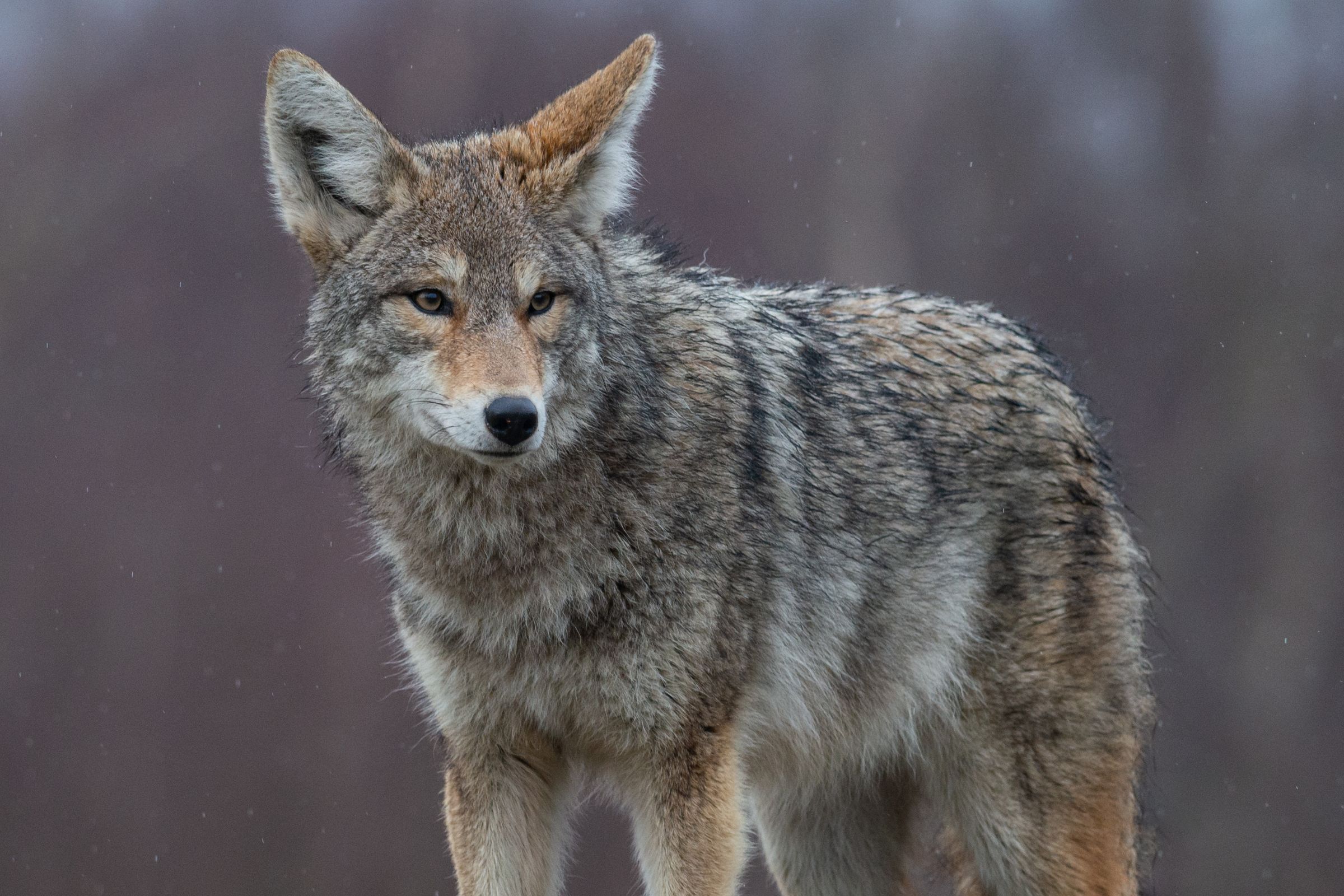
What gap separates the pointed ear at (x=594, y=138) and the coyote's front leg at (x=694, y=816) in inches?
51.5

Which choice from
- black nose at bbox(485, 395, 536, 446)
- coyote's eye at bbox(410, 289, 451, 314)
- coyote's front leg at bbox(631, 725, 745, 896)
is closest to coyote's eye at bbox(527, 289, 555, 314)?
coyote's eye at bbox(410, 289, 451, 314)

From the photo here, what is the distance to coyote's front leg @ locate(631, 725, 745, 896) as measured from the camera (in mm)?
3383

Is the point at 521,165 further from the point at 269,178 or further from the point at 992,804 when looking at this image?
the point at 992,804

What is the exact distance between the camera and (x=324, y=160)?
3.31m

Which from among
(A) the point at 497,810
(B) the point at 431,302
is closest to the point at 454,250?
(B) the point at 431,302

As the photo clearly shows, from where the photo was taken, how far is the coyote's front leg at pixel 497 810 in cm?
355

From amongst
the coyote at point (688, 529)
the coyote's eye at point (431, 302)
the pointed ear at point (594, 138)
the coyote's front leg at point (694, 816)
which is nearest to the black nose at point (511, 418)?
the coyote at point (688, 529)

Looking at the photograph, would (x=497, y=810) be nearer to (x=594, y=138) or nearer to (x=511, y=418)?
(x=511, y=418)

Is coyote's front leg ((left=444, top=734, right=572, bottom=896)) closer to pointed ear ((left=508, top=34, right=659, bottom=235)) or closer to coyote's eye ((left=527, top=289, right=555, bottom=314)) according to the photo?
coyote's eye ((left=527, top=289, right=555, bottom=314))

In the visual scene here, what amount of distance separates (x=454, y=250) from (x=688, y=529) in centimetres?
90

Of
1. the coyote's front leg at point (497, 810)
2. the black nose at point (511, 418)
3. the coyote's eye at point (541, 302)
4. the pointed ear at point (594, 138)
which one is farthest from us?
the coyote's front leg at point (497, 810)

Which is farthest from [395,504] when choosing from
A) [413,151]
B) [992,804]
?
[992,804]

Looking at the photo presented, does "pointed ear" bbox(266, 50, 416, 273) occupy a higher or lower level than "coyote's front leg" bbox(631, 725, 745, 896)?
higher

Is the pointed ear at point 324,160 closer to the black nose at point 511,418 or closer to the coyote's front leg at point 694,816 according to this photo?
the black nose at point 511,418
